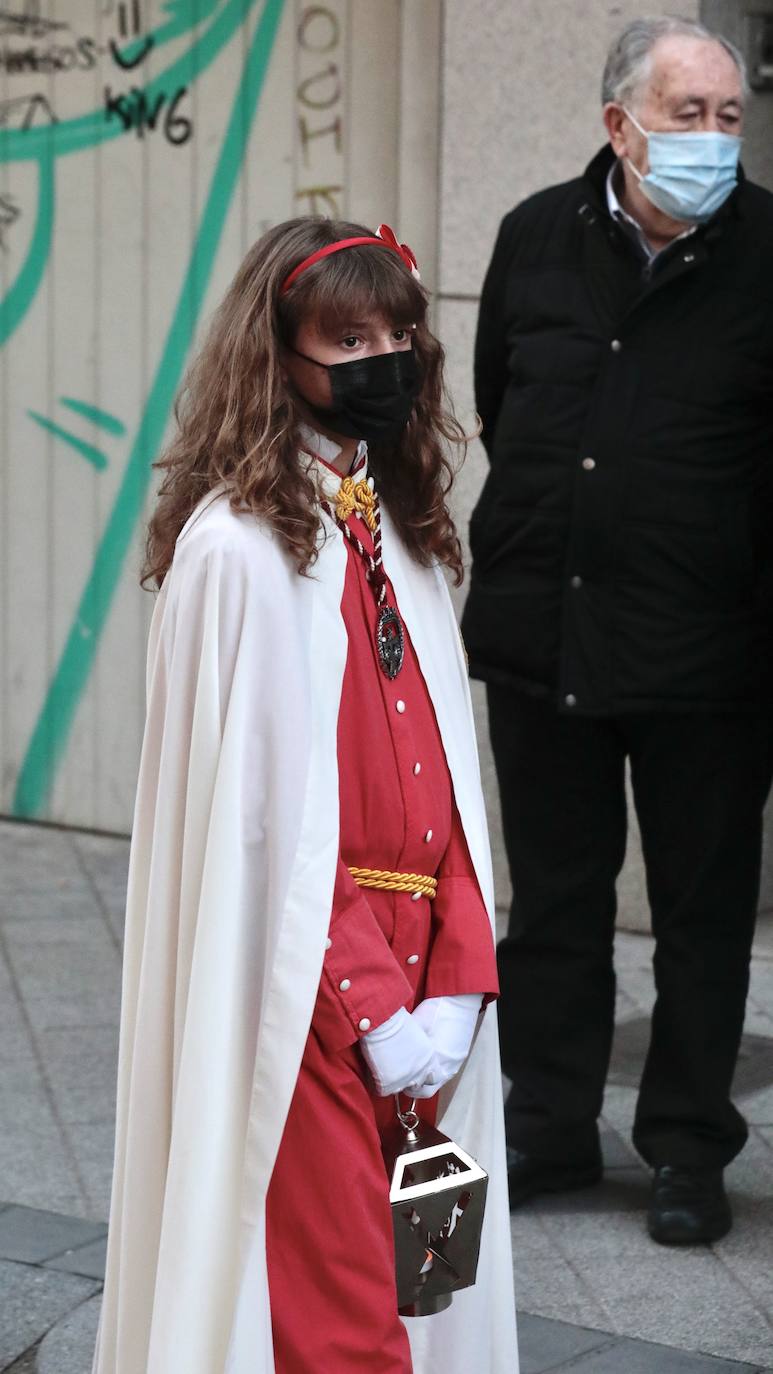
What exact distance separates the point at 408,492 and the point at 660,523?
1.08m

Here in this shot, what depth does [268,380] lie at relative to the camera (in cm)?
284

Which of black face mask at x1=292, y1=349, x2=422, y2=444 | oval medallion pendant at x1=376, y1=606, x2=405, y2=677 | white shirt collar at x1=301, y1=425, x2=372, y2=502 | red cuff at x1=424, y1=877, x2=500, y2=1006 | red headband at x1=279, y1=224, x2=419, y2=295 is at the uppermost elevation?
red headband at x1=279, y1=224, x2=419, y2=295

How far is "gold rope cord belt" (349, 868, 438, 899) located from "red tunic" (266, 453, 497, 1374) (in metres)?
0.01

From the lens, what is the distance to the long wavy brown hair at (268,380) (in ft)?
9.21

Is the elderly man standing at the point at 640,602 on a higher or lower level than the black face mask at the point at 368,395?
lower

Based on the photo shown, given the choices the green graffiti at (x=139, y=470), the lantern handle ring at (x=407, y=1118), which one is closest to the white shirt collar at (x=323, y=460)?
the lantern handle ring at (x=407, y=1118)

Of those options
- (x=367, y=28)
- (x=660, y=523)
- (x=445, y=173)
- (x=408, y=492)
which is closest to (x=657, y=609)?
(x=660, y=523)

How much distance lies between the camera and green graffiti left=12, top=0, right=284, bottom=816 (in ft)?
22.5

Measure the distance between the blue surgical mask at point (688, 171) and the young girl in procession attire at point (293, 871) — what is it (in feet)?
3.84

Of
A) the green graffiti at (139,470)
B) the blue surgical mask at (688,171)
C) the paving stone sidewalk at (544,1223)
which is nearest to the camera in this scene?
the paving stone sidewalk at (544,1223)

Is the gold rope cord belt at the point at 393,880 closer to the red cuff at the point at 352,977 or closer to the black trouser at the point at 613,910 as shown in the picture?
the red cuff at the point at 352,977

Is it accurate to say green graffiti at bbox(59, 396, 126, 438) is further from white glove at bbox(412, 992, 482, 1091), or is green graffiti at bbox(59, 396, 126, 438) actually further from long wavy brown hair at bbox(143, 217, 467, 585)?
white glove at bbox(412, 992, 482, 1091)

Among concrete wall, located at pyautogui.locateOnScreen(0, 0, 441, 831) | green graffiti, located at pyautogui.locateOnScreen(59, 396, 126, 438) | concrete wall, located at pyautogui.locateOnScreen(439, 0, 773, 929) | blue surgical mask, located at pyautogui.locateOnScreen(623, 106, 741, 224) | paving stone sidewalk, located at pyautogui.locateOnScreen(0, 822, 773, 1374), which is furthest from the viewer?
green graffiti, located at pyautogui.locateOnScreen(59, 396, 126, 438)

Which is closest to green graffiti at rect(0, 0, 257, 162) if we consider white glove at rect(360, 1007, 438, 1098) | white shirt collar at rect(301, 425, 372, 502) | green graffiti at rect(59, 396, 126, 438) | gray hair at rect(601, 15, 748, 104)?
green graffiti at rect(59, 396, 126, 438)
